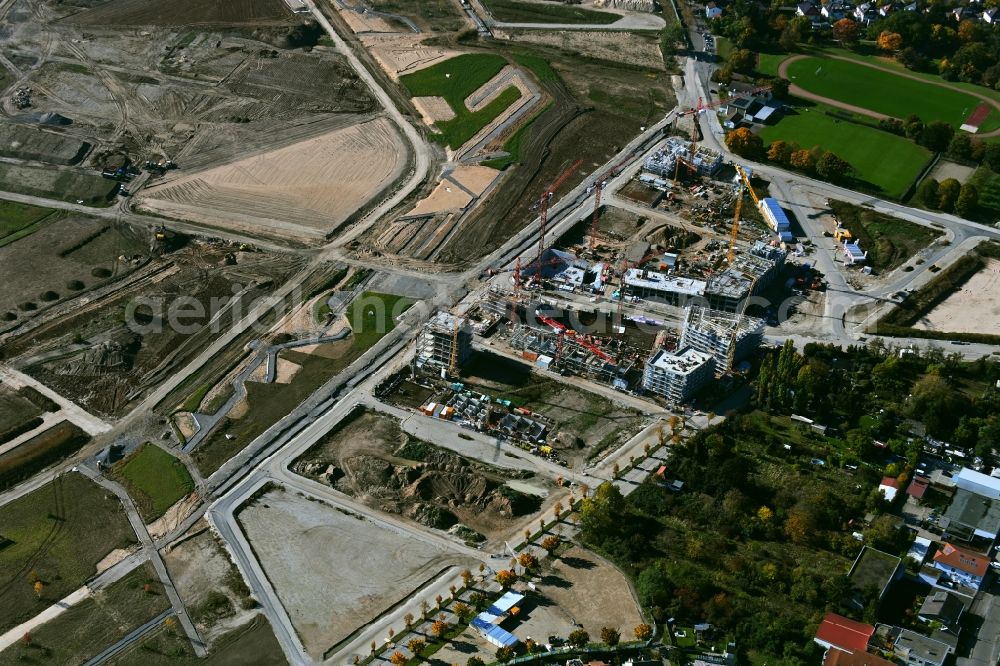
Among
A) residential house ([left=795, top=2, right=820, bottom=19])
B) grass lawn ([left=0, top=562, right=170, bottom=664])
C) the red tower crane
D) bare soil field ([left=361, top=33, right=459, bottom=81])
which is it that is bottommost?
grass lawn ([left=0, top=562, right=170, bottom=664])

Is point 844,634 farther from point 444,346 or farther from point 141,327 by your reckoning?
point 141,327

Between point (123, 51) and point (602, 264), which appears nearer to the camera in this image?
point (602, 264)

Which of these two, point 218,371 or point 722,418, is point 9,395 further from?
point 722,418

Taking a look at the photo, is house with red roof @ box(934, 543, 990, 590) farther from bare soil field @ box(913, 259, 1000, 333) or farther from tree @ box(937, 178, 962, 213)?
tree @ box(937, 178, 962, 213)

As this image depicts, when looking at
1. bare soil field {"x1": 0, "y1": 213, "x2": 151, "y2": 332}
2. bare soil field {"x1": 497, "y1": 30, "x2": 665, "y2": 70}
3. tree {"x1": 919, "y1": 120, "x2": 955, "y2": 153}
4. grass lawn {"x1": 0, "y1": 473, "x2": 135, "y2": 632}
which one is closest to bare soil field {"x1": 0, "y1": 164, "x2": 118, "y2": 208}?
bare soil field {"x1": 0, "y1": 213, "x2": 151, "y2": 332}

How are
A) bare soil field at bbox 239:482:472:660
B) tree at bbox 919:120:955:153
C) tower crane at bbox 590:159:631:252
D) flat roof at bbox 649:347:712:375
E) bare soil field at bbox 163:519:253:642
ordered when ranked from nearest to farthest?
bare soil field at bbox 163:519:253:642 < bare soil field at bbox 239:482:472:660 < flat roof at bbox 649:347:712:375 < tower crane at bbox 590:159:631:252 < tree at bbox 919:120:955:153

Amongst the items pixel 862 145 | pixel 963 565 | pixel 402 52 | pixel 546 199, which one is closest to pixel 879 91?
pixel 862 145

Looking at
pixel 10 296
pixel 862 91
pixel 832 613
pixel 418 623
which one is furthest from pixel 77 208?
pixel 862 91
